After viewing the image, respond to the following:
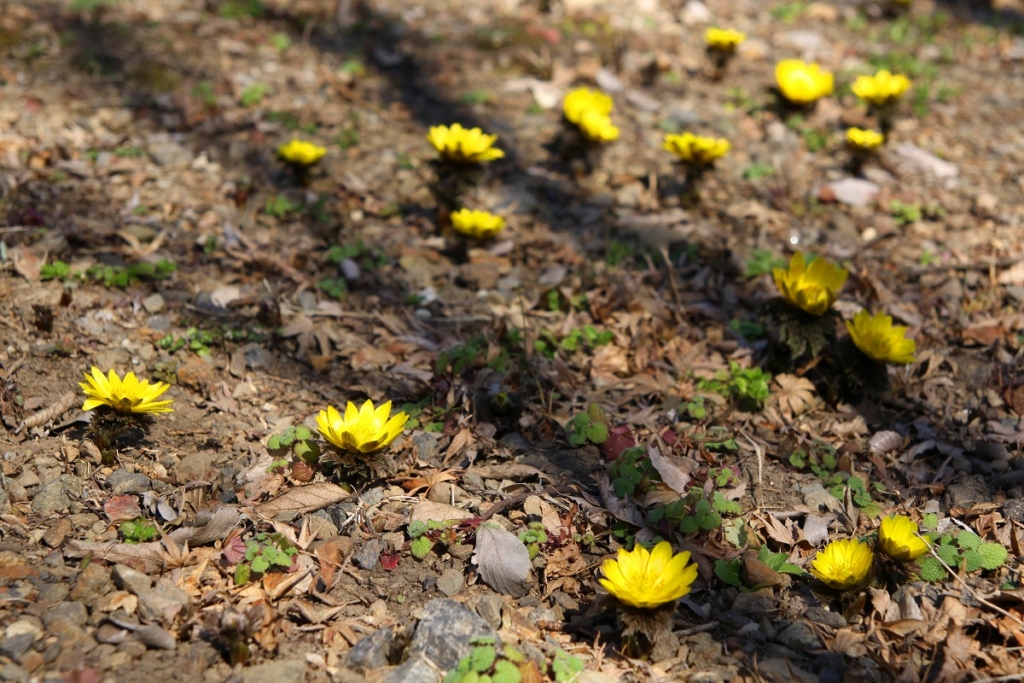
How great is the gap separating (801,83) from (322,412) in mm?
3920

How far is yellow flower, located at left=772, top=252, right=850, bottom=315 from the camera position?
11.5 feet

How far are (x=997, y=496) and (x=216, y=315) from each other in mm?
3277

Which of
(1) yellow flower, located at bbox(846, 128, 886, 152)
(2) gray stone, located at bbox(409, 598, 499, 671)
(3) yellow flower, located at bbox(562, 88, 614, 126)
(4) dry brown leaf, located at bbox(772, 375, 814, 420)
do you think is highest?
(1) yellow flower, located at bbox(846, 128, 886, 152)

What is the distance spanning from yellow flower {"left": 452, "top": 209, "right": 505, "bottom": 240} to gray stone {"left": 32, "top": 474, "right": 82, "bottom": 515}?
2.13 metres

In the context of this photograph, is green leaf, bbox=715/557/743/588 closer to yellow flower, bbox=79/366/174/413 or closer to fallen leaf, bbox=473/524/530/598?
fallen leaf, bbox=473/524/530/598

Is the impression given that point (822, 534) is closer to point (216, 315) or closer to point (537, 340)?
point (537, 340)

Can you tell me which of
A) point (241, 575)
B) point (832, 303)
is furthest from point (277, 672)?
point (832, 303)

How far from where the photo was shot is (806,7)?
22.3 ft

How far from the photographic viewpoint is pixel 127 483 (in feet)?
9.36

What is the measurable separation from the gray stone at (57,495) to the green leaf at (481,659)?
1.44 meters

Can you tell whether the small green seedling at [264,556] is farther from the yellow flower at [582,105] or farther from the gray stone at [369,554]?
the yellow flower at [582,105]

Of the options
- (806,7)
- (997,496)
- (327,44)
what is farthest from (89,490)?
(806,7)

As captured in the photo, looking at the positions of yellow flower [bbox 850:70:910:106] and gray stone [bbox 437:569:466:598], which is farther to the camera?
yellow flower [bbox 850:70:910:106]

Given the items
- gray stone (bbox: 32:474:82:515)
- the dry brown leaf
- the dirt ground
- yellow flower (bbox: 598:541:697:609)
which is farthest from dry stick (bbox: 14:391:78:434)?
the dry brown leaf
